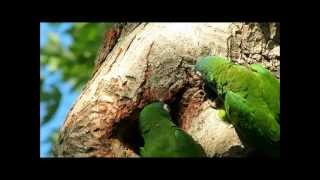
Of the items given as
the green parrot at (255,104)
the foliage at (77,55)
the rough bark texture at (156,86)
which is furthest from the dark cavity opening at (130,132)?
the foliage at (77,55)

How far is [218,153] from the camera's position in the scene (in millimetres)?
2285

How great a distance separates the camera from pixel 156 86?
2.37 meters

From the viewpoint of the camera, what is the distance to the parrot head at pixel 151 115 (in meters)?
2.24

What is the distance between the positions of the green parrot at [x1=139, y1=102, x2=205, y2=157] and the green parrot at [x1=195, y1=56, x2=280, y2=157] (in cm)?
19

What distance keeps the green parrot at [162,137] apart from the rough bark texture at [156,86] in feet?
0.21

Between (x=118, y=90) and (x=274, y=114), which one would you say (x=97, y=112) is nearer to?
(x=118, y=90)

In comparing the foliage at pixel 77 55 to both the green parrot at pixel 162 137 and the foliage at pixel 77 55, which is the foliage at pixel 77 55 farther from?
the green parrot at pixel 162 137

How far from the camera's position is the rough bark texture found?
226 cm

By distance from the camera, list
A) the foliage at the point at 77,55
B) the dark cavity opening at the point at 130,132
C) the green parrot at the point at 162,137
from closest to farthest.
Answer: the green parrot at the point at 162,137 → the dark cavity opening at the point at 130,132 → the foliage at the point at 77,55

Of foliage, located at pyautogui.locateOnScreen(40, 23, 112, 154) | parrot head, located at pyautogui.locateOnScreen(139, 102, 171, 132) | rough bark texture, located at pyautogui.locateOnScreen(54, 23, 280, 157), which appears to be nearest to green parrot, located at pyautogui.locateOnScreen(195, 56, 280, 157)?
rough bark texture, located at pyautogui.locateOnScreen(54, 23, 280, 157)

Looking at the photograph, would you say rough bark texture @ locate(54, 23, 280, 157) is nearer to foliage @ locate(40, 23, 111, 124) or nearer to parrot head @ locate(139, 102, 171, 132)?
parrot head @ locate(139, 102, 171, 132)

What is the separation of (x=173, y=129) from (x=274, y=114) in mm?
374

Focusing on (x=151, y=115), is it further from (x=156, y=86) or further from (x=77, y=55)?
(x=77, y=55)
